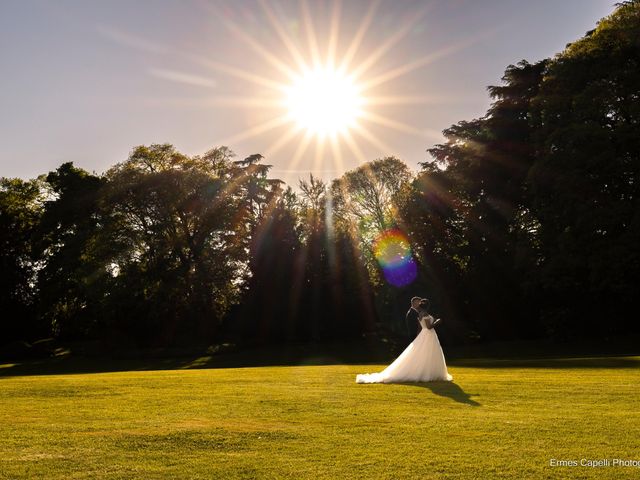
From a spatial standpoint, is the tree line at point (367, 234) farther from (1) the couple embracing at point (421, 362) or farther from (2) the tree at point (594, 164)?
(1) the couple embracing at point (421, 362)

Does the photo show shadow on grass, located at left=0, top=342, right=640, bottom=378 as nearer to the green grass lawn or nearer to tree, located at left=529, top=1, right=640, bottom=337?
tree, located at left=529, top=1, right=640, bottom=337

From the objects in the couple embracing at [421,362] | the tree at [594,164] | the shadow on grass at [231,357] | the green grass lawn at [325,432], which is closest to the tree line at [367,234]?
the tree at [594,164]

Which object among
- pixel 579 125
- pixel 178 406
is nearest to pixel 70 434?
pixel 178 406

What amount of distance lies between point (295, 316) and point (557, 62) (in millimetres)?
30215

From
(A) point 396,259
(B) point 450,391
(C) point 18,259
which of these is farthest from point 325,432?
(C) point 18,259

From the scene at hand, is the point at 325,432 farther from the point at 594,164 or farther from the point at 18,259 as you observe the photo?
the point at 18,259

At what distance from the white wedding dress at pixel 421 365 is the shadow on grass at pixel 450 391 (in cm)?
38

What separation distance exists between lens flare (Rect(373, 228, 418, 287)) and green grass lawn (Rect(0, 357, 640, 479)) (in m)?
36.9

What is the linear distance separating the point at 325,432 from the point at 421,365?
26.5 feet

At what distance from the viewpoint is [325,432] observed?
31.4 feet

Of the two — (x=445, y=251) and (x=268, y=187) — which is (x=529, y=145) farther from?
(x=268, y=187)

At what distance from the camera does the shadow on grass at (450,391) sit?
1295cm

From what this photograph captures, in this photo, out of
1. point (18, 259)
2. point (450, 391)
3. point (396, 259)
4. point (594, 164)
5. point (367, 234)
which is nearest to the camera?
point (450, 391)

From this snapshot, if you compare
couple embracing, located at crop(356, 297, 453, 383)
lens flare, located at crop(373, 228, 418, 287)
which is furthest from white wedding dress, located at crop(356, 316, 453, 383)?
lens flare, located at crop(373, 228, 418, 287)
